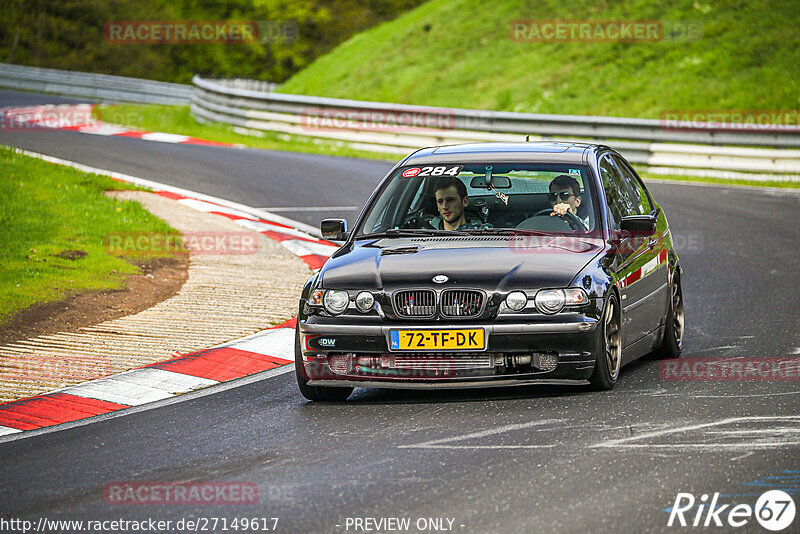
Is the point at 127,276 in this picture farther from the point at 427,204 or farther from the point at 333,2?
the point at 333,2

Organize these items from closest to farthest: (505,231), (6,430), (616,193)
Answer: (6,430)
(505,231)
(616,193)

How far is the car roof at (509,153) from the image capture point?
8664 mm

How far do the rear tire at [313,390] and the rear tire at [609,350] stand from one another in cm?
153

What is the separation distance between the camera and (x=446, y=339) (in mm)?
7156

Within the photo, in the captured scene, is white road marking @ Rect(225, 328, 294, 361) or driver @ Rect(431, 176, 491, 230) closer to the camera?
driver @ Rect(431, 176, 491, 230)

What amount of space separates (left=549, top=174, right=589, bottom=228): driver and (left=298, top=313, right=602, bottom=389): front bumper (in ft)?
4.42

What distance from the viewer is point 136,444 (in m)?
6.74

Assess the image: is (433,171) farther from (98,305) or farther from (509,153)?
(98,305)

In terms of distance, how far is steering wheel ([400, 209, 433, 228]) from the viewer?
8.58 m

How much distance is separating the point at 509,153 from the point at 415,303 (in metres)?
1.89

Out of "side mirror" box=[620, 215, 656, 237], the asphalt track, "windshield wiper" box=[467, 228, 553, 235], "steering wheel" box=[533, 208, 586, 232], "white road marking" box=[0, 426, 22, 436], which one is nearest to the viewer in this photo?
the asphalt track

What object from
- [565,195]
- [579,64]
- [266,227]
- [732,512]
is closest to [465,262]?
[565,195]

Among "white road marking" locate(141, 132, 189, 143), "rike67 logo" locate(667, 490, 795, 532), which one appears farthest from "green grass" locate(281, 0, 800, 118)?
"rike67 logo" locate(667, 490, 795, 532)

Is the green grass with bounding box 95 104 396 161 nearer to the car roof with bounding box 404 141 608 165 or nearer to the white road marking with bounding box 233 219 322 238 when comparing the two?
the white road marking with bounding box 233 219 322 238
